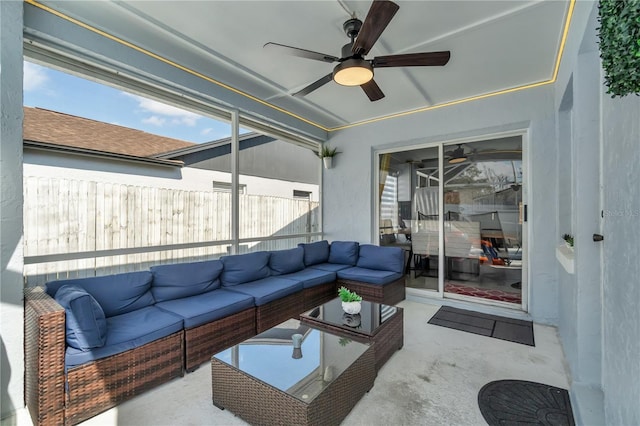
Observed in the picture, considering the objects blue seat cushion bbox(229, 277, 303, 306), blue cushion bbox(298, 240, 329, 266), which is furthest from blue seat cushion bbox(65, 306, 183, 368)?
blue cushion bbox(298, 240, 329, 266)

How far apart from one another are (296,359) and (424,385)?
107cm

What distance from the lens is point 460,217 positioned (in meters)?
4.32

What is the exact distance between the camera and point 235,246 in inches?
154

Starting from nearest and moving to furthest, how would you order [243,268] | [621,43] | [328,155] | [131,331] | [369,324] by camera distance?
[621,43]
[131,331]
[369,324]
[243,268]
[328,155]

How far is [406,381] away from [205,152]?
341 centimetres

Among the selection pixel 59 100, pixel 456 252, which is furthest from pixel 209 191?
pixel 456 252

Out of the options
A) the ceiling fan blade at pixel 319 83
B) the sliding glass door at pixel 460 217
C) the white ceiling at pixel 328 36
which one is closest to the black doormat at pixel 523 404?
the sliding glass door at pixel 460 217

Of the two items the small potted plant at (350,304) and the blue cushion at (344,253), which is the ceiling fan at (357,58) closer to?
the small potted plant at (350,304)

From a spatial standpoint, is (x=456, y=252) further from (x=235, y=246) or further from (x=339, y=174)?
(x=235, y=246)

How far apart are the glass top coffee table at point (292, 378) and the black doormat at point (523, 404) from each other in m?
0.83

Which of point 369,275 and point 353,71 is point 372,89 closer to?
point 353,71

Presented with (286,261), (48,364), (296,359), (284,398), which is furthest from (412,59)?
(48,364)

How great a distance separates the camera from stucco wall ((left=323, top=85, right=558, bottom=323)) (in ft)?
11.7

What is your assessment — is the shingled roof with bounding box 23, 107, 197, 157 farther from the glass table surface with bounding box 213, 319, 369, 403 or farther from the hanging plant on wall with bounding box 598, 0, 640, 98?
the hanging plant on wall with bounding box 598, 0, 640, 98
